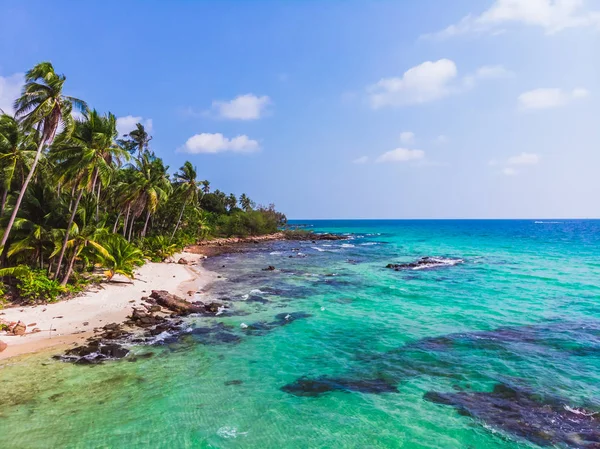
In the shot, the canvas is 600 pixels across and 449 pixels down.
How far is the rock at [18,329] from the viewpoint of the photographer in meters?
14.9

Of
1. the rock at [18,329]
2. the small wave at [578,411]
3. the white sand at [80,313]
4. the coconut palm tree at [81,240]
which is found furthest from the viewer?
the coconut palm tree at [81,240]

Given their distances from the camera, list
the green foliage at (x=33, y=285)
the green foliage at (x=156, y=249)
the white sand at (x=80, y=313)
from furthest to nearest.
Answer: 1. the green foliage at (x=156, y=249)
2. the green foliage at (x=33, y=285)
3. the white sand at (x=80, y=313)

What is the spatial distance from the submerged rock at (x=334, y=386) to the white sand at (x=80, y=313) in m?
10.4

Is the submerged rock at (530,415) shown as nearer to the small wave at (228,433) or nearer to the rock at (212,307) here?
the small wave at (228,433)

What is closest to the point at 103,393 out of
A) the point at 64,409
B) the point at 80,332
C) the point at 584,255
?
the point at 64,409

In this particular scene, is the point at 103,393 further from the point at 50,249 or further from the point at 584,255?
the point at 584,255

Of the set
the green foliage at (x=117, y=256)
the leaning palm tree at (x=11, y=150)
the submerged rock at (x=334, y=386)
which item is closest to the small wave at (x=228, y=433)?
the submerged rock at (x=334, y=386)

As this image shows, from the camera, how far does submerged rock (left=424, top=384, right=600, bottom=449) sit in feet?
29.9

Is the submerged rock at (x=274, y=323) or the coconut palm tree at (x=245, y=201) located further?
the coconut palm tree at (x=245, y=201)

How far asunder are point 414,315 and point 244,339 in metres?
10.8

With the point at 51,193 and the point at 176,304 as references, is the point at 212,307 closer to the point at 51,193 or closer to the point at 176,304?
the point at 176,304

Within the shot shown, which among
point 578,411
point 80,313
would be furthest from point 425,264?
point 80,313

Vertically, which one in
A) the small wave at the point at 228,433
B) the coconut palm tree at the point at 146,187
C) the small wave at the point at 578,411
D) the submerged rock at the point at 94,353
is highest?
the coconut palm tree at the point at 146,187

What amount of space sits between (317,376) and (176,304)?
1167 cm
